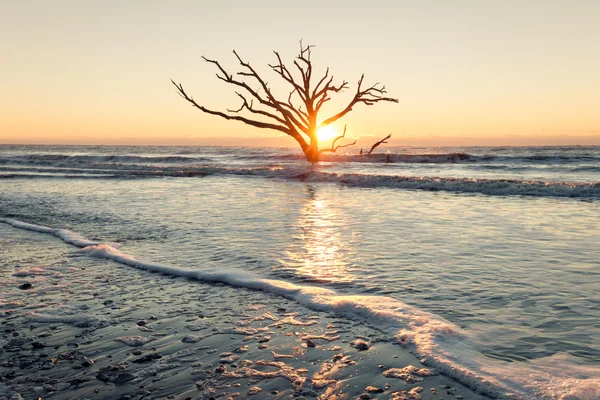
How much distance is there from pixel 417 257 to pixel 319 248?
1.32 metres

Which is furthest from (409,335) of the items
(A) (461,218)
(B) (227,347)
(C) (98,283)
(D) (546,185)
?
(D) (546,185)

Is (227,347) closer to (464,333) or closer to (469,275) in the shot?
(464,333)

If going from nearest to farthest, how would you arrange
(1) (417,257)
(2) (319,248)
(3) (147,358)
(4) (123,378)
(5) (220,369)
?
(4) (123,378), (5) (220,369), (3) (147,358), (1) (417,257), (2) (319,248)

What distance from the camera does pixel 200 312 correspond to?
148 inches

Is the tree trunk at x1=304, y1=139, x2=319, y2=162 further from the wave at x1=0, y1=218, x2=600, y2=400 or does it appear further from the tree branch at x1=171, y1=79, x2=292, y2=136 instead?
the wave at x1=0, y1=218, x2=600, y2=400

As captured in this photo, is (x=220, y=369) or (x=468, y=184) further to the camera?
(x=468, y=184)

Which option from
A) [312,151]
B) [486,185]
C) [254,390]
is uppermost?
[312,151]

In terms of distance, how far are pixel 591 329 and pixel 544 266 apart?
6.08 feet

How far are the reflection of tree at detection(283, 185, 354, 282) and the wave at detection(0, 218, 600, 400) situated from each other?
1.81 feet

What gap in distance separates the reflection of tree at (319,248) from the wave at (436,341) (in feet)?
1.81

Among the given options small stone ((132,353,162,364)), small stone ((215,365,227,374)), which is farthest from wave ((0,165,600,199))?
small stone ((132,353,162,364))

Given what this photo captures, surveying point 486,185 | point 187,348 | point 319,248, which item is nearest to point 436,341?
point 187,348

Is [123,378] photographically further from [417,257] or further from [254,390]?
[417,257]

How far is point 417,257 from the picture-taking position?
18.1 ft
